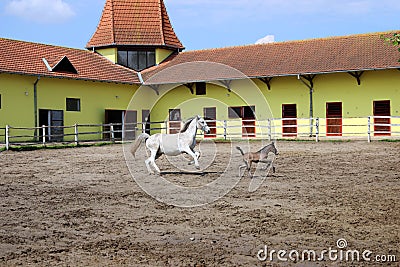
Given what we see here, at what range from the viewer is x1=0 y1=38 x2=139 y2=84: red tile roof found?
81.6 ft

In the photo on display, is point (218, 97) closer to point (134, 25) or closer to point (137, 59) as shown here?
point (137, 59)

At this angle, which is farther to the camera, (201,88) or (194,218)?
(201,88)

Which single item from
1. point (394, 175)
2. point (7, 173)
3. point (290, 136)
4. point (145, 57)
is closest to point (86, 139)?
point (145, 57)

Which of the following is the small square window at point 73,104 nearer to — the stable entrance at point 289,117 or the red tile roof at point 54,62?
the red tile roof at point 54,62

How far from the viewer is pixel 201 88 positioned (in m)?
29.1

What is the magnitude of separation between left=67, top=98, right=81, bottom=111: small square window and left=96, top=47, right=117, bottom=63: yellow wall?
194 inches

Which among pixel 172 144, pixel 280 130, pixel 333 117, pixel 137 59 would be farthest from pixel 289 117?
pixel 172 144

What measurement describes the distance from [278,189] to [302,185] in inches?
25.9

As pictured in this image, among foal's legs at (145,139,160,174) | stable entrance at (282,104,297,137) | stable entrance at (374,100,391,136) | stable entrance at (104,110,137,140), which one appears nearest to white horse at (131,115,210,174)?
foal's legs at (145,139,160,174)

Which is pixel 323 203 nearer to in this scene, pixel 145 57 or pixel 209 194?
pixel 209 194

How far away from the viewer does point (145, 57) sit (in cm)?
3206

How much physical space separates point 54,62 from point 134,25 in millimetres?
7493

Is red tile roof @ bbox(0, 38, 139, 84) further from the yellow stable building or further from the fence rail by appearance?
the fence rail

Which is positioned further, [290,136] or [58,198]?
[290,136]
